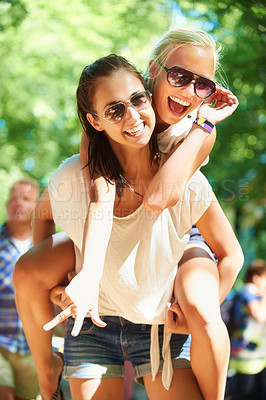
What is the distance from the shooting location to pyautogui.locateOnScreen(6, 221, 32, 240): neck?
1.00m

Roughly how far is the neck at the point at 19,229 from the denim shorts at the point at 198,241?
0.36 metres

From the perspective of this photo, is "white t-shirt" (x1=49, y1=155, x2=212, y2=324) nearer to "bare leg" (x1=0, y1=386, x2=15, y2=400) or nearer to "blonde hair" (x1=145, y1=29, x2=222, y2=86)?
"blonde hair" (x1=145, y1=29, x2=222, y2=86)

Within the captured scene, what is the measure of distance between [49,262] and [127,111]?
0.91 feet

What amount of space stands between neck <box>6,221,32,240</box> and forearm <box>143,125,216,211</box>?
0.42 m

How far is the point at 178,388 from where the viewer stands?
74 centimetres

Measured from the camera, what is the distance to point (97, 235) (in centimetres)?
66

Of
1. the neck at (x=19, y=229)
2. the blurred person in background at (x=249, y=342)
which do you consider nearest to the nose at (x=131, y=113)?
the neck at (x=19, y=229)

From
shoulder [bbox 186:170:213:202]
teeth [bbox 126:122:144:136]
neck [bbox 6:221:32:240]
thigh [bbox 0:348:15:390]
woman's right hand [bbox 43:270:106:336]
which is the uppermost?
teeth [bbox 126:122:144:136]

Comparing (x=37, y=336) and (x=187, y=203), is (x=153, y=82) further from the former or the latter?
(x=37, y=336)

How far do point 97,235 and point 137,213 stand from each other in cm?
8

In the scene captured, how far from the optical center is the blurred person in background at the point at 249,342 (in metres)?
1.27

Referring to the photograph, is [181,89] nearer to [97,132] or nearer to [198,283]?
[97,132]

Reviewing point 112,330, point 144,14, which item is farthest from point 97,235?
point 144,14

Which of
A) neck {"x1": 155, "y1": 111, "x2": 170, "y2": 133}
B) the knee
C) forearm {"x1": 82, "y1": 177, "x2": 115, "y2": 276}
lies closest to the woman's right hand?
forearm {"x1": 82, "y1": 177, "x2": 115, "y2": 276}
